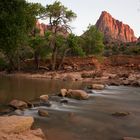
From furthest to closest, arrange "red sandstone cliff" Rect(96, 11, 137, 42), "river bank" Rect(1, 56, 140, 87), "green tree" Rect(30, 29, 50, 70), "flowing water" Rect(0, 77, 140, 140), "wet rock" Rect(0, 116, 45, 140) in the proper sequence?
"red sandstone cliff" Rect(96, 11, 137, 42), "green tree" Rect(30, 29, 50, 70), "river bank" Rect(1, 56, 140, 87), "flowing water" Rect(0, 77, 140, 140), "wet rock" Rect(0, 116, 45, 140)

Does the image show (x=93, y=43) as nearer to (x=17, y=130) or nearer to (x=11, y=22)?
(x=11, y=22)

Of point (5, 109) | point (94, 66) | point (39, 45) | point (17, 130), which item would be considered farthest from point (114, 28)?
point (17, 130)

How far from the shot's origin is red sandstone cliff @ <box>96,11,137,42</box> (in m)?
172

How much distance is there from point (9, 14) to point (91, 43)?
38953 mm

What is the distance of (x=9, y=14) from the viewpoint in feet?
77.7

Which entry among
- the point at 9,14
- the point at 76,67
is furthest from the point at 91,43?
the point at 9,14

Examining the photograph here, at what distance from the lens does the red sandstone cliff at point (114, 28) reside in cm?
17162

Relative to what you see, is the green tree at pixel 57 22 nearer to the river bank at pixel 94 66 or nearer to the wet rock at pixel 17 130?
the river bank at pixel 94 66

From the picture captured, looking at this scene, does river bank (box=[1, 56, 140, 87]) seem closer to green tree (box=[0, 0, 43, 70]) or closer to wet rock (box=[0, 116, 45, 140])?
green tree (box=[0, 0, 43, 70])

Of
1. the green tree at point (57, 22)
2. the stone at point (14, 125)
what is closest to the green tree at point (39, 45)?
the green tree at point (57, 22)

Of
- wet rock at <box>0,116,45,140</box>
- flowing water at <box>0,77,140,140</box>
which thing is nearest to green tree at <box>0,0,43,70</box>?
flowing water at <box>0,77,140,140</box>

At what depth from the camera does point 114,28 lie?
176625 mm

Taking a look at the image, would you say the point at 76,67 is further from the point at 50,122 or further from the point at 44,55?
the point at 50,122

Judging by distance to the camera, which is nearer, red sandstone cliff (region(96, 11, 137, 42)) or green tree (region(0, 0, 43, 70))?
green tree (region(0, 0, 43, 70))
